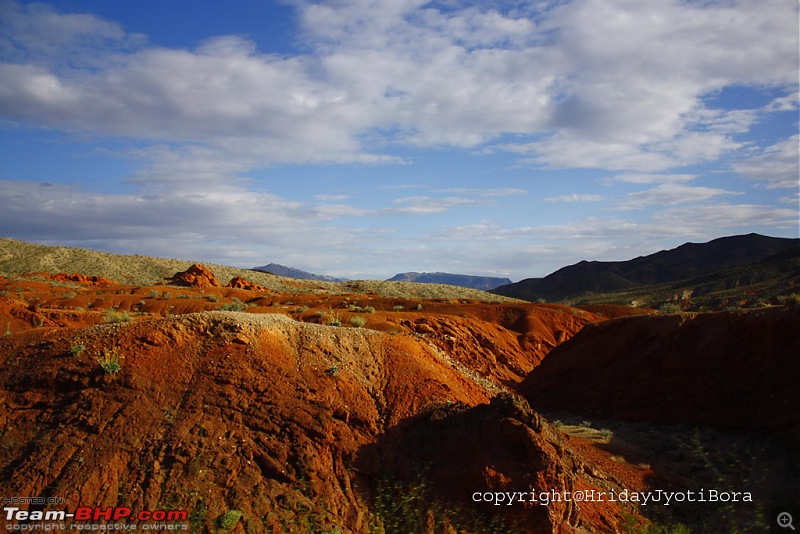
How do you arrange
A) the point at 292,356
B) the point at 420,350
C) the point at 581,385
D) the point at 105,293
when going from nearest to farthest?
1. the point at 292,356
2. the point at 420,350
3. the point at 581,385
4. the point at 105,293

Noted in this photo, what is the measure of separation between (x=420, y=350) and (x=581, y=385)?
10219mm

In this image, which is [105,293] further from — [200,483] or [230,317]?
[200,483]

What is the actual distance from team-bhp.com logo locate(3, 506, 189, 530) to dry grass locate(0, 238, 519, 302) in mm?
46605

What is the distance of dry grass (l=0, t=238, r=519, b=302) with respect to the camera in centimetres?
5478

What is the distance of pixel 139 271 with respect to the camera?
5928cm

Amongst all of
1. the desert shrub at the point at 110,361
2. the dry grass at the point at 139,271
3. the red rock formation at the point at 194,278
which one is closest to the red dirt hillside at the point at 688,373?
the desert shrub at the point at 110,361

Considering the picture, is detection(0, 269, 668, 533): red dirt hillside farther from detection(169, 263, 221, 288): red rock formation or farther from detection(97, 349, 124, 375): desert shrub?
detection(169, 263, 221, 288): red rock formation

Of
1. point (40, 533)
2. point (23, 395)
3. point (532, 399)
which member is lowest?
point (532, 399)

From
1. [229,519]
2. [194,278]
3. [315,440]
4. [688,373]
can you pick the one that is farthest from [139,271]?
[229,519]

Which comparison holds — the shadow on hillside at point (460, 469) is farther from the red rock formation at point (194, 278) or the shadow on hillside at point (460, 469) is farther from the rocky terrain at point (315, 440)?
the red rock formation at point (194, 278)

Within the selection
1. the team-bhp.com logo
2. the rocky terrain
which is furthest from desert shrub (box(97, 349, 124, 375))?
the team-bhp.com logo

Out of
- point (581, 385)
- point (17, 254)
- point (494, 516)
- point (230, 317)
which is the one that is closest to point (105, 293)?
point (230, 317)

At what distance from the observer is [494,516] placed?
7.07 m

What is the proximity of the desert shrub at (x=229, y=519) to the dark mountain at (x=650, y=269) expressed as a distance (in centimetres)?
8157
